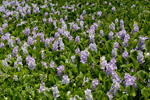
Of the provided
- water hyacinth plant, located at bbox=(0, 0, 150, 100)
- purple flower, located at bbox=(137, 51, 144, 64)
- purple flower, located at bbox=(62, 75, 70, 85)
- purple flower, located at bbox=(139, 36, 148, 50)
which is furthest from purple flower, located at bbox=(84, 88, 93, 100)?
purple flower, located at bbox=(139, 36, 148, 50)

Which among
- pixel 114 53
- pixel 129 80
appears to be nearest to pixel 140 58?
pixel 114 53

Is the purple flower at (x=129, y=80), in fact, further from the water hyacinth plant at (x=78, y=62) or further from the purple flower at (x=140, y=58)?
the purple flower at (x=140, y=58)

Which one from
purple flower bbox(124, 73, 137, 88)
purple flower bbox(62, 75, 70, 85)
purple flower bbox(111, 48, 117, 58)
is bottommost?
purple flower bbox(124, 73, 137, 88)

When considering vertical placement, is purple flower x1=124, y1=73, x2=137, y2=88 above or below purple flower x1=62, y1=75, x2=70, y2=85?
below

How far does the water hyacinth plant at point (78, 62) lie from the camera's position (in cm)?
309

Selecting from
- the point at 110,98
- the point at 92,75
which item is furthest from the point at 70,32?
the point at 110,98

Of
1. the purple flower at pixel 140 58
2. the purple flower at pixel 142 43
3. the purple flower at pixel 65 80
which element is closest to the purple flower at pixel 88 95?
the purple flower at pixel 65 80

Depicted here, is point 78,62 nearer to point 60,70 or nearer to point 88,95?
point 60,70

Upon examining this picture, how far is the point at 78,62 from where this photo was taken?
384 cm

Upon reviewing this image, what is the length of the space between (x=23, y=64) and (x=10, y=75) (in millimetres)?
466

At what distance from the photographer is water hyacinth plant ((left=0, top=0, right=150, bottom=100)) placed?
309cm

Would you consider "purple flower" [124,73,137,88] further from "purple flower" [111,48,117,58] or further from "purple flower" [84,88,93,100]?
"purple flower" [111,48,117,58]

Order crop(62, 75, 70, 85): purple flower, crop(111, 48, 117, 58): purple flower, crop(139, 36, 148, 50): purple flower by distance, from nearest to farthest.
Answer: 1. crop(62, 75, 70, 85): purple flower
2. crop(111, 48, 117, 58): purple flower
3. crop(139, 36, 148, 50): purple flower

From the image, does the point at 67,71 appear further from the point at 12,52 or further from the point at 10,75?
the point at 12,52
